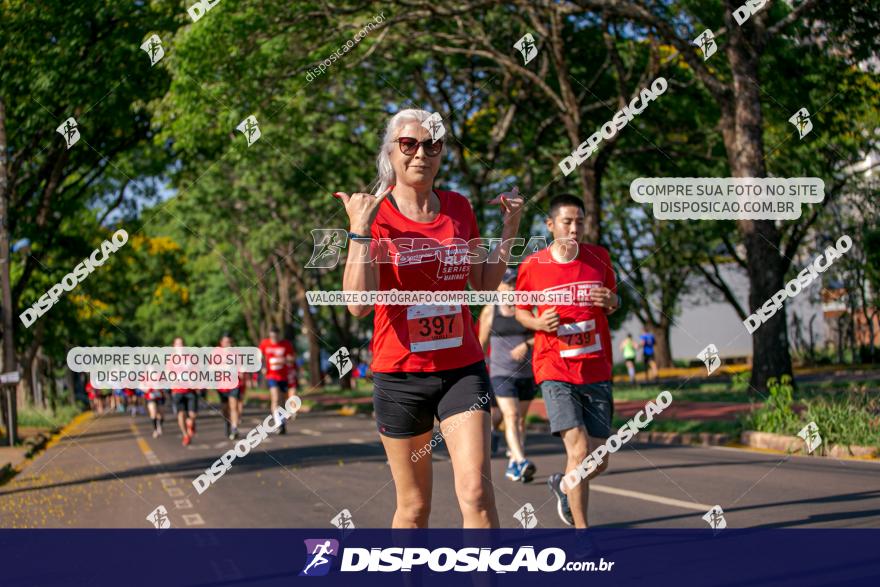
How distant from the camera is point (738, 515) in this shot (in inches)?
305

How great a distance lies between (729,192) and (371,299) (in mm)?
12621

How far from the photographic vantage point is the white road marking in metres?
8.29

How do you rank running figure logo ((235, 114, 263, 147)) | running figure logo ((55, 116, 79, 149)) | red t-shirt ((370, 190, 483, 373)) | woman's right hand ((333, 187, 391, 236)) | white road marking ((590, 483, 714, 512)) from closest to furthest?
1. woman's right hand ((333, 187, 391, 236))
2. red t-shirt ((370, 190, 483, 373))
3. white road marking ((590, 483, 714, 512))
4. running figure logo ((235, 114, 263, 147))
5. running figure logo ((55, 116, 79, 149))

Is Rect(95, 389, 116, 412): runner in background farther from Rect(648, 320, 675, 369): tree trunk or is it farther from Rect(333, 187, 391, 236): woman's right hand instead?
Rect(333, 187, 391, 236): woman's right hand

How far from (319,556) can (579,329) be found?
215 centimetres

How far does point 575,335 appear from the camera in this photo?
6.93 metres

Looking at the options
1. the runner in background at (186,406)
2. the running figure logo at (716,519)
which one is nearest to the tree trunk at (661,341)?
the runner in background at (186,406)

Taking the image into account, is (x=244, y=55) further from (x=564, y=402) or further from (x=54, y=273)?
(x=564, y=402)

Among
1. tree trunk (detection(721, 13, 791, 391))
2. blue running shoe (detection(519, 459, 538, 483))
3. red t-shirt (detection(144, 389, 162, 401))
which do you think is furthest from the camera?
red t-shirt (detection(144, 389, 162, 401))

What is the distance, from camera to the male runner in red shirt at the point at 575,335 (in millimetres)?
6750

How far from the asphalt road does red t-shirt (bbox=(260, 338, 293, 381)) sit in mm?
3273

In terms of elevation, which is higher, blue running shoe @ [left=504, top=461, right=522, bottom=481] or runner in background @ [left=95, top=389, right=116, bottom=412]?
runner in background @ [left=95, top=389, right=116, bottom=412]

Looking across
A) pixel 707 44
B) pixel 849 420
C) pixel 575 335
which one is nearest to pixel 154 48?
pixel 707 44

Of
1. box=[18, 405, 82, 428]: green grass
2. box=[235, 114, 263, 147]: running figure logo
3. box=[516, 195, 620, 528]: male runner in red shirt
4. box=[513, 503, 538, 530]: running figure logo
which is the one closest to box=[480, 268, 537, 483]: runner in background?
box=[513, 503, 538, 530]: running figure logo
